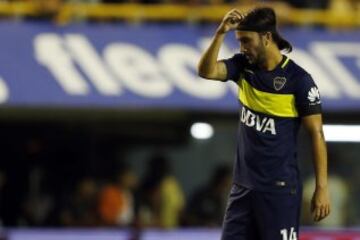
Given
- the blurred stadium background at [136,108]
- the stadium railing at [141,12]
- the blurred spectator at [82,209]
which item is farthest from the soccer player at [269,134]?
the blurred spectator at [82,209]

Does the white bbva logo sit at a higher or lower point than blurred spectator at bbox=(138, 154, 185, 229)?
higher

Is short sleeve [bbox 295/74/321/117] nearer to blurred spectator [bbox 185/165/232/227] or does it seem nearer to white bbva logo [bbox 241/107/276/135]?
white bbva logo [bbox 241/107/276/135]

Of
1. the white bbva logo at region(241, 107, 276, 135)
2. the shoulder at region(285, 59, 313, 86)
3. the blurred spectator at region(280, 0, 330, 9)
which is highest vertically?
the blurred spectator at region(280, 0, 330, 9)

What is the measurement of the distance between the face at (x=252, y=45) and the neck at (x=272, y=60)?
32mm

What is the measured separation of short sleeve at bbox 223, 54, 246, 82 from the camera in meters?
7.35

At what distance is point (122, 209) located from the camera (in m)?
14.0

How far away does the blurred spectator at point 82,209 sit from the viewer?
1413 cm

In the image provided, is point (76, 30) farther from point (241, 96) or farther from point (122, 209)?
point (241, 96)

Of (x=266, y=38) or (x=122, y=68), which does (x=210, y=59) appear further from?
(x=122, y=68)

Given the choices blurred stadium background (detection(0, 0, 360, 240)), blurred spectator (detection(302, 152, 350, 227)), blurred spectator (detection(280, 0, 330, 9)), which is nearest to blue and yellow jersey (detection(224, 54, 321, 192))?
blurred stadium background (detection(0, 0, 360, 240))

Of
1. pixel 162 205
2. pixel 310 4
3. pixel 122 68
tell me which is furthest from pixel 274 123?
pixel 310 4

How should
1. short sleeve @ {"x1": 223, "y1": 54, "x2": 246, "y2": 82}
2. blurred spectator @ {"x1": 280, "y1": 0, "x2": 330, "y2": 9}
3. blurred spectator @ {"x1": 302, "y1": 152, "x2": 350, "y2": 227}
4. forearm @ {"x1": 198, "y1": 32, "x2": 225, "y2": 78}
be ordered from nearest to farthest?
forearm @ {"x1": 198, "y1": 32, "x2": 225, "y2": 78}, short sleeve @ {"x1": 223, "y1": 54, "x2": 246, "y2": 82}, blurred spectator @ {"x1": 302, "y1": 152, "x2": 350, "y2": 227}, blurred spectator @ {"x1": 280, "y1": 0, "x2": 330, "y2": 9}

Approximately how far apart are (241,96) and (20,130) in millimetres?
8404

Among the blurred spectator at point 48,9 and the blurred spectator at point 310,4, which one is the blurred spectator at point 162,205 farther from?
the blurred spectator at point 310,4
